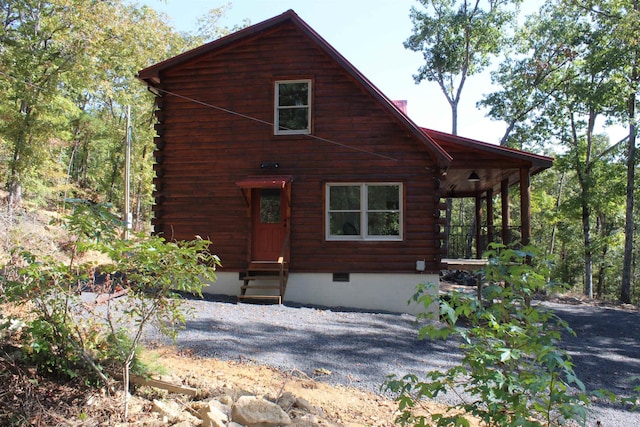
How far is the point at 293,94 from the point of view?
37.3ft

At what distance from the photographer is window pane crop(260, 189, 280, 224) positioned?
440 inches

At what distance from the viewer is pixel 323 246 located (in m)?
10.9

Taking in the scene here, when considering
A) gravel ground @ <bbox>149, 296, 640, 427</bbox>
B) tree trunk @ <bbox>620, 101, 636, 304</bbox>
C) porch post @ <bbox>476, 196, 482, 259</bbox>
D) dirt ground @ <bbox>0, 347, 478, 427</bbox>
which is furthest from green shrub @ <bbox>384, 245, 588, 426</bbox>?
tree trunk @ <bbox>620, 101, 636, 304</bbox>

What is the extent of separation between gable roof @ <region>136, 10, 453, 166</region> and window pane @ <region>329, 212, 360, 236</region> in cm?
247

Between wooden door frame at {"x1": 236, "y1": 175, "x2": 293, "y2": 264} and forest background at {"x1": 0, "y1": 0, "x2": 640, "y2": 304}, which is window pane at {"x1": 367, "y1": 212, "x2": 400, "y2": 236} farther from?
forest background at {"x1": 0, "y1": 0, "x2": 640, "y2": 304}

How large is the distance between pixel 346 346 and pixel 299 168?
5397 mm

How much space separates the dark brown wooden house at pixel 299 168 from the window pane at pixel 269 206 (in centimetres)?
4

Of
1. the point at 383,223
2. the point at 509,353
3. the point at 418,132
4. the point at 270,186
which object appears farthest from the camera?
the point at 383,223

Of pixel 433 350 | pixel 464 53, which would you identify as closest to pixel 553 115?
pixel 464 53

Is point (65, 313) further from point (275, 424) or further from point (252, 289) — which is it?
point (252, 289)

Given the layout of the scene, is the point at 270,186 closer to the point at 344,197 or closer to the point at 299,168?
the point at 299,168

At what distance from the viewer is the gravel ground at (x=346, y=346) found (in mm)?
5676

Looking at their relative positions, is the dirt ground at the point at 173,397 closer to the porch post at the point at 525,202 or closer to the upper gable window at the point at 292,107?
the upper gable window at the point at 292,107

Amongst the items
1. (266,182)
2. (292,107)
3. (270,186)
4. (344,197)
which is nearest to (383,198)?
(344,197)
